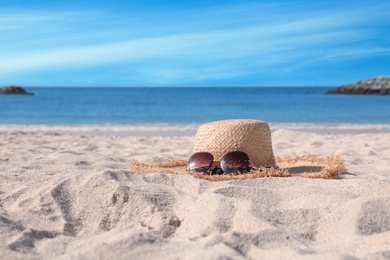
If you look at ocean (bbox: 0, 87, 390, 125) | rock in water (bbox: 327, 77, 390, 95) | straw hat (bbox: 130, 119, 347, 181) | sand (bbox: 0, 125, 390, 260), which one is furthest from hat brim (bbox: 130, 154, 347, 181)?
rock in water (bbox: 327, 77, 390, 95)

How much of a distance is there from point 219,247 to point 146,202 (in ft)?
3.17

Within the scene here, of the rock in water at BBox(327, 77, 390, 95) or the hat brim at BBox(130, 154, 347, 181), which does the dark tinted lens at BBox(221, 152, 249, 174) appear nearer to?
the hat brim at BBox(130, 154, 347, 181)

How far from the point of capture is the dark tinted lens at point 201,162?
4.12 m

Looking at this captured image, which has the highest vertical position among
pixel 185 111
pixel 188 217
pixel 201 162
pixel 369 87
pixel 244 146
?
pixel 369 87

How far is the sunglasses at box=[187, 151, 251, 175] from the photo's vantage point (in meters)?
4.05

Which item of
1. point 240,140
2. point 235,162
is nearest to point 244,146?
point 240,140

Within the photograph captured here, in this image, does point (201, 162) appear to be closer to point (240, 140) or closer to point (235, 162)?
point (235, 162)

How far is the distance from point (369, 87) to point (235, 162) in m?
53.5

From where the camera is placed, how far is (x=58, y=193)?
3.46m

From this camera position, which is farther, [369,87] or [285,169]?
[369,87]

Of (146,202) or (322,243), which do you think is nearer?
(322,243)

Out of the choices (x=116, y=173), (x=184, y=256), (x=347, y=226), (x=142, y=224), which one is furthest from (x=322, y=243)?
(x=116, y=173)

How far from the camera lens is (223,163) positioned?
4.09m

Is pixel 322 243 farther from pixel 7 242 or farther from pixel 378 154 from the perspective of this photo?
pixel 378 154
